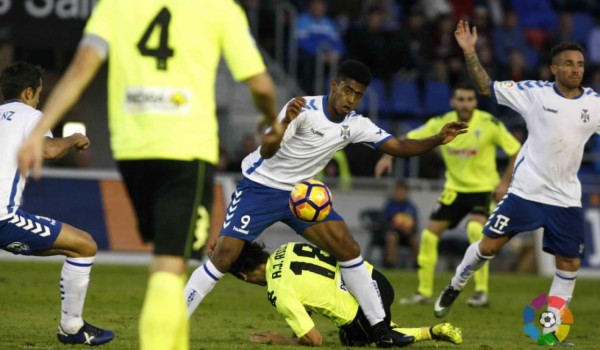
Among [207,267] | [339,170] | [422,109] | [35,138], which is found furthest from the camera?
[422,109]

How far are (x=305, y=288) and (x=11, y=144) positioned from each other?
247 centimetres

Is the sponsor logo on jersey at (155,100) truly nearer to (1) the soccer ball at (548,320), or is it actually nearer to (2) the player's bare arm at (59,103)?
(2) the player's bare arm at (59,103)

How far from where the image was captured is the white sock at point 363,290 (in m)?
9.32

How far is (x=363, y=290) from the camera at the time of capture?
9305 millimetres

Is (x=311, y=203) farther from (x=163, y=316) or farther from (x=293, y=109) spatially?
(x=163, y=316)

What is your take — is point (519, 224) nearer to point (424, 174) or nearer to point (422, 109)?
point (424, 174)

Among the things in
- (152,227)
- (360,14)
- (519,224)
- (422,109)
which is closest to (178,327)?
(152,227)

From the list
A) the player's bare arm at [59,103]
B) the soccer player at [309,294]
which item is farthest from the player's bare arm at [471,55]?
the player's bare arm at [59,103]

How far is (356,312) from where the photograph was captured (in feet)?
31.0

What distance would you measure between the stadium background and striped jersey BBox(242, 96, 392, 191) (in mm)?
9443

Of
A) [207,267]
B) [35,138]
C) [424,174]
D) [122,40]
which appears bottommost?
[424,174]

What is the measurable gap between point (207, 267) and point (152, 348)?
3.58 m

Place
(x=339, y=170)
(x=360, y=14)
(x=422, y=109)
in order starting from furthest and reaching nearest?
(x=360, y=14)
(x=422, y=109)
(x=339, y=170)

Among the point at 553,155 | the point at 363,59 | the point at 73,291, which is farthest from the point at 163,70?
the point at 363,59
